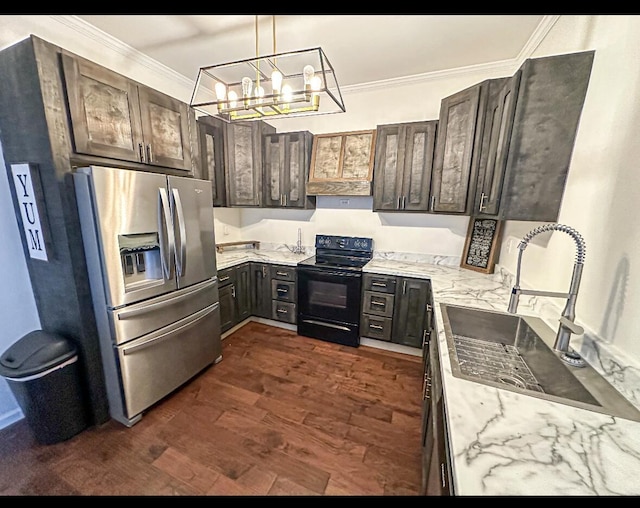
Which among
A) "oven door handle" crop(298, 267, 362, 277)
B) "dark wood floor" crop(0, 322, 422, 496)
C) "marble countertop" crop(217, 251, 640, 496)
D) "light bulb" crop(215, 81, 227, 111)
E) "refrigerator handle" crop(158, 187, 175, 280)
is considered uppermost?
"light bulb" crop(215, 81, 227, 111)

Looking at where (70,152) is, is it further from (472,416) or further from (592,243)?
(592,243)

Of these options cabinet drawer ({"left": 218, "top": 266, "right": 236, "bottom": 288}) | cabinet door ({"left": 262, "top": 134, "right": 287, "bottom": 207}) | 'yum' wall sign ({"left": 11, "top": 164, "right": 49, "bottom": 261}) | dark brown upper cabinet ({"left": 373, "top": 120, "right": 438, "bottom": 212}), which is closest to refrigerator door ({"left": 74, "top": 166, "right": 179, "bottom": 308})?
'yum' wall sign ({"left": 11, "top": 164, "right": 49, "bottom": 261})

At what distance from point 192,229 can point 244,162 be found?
1.37 metres

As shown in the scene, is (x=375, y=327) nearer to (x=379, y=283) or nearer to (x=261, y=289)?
(x=379, y=283)

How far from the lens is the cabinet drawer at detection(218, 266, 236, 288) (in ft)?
8.84

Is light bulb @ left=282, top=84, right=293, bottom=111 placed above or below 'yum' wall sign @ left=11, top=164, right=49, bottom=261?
above

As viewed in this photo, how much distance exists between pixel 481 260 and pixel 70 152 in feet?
10.9

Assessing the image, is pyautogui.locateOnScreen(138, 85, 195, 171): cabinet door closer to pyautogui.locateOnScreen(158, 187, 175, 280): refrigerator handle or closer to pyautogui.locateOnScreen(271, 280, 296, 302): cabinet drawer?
pyautogui.locateOnScreen(158, 187, 175, 280): refrigerator handle

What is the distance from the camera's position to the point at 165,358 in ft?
6.40

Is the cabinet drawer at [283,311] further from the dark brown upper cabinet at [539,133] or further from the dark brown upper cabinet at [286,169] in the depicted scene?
the dark brown upper cabinet at [539,133]

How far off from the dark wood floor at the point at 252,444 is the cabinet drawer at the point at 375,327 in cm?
40

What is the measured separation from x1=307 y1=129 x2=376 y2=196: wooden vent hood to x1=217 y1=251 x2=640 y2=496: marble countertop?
2120 mm

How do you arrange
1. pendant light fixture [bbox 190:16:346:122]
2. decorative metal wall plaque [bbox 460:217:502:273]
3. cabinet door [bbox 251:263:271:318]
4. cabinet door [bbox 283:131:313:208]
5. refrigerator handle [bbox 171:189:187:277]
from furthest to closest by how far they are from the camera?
1. cabinet door [bbox 251:263:271:318]
2. cabinet door [bbox 283:131:313:208]
3. decorative metal wall plaque [bbox 460:217:502:273]
4. refrigerator handle [bbox 171:189:187:277]
5. pendant light fixture [bbox 190:16:346:122]
